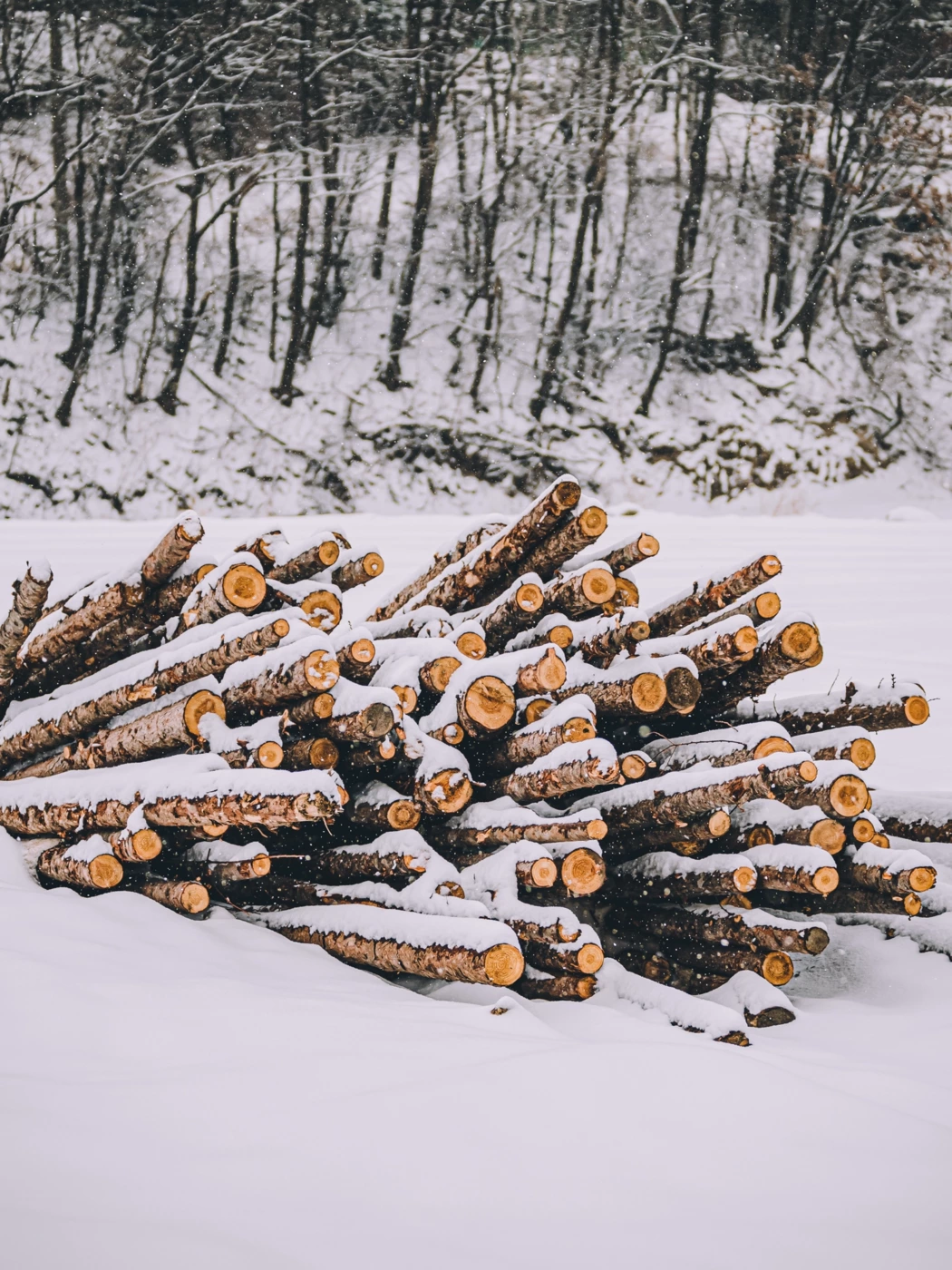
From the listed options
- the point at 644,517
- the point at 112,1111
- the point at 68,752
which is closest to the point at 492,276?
the point at 644,517

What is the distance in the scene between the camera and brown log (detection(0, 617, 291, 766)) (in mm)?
2646

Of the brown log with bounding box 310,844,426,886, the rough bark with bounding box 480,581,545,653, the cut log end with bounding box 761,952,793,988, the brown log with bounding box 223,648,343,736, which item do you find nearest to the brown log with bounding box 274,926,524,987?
the brown log with bounding box 310,844,426,886

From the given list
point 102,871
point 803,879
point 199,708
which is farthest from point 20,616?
point 803,879

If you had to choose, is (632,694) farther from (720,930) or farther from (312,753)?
(312,753)

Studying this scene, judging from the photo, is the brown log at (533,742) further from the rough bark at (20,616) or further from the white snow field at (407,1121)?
the rough bark at (20,616)

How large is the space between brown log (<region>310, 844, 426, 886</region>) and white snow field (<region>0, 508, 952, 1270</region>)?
11.3 inches

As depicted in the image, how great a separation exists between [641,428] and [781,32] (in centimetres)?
967

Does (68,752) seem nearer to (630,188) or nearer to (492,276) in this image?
(492,276)

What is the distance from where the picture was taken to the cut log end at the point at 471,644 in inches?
122

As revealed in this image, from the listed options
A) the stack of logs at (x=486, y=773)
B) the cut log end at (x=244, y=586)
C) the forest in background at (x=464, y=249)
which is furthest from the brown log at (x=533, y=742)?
the forest in background at (x=464, y=249)

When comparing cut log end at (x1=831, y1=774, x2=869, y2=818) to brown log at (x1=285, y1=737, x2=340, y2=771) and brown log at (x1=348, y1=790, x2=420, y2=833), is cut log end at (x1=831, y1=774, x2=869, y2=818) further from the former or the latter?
brown log at (x1=285, y1=737, x2=340, y2=771)

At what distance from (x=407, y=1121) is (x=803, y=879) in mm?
1452

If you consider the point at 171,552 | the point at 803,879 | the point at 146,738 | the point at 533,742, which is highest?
the point at 171,552

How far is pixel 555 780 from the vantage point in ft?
8.32
